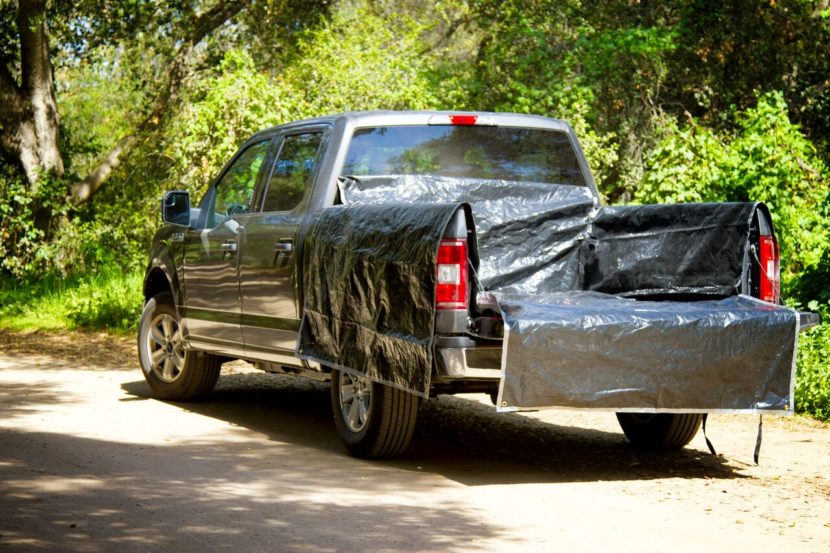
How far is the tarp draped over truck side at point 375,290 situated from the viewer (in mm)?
6789

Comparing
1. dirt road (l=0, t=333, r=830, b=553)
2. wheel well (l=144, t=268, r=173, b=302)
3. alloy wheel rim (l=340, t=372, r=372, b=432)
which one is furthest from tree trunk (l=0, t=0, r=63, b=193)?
alloy wheel rim (l=340, t=372, r=372, b=432)

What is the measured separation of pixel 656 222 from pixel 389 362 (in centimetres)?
214

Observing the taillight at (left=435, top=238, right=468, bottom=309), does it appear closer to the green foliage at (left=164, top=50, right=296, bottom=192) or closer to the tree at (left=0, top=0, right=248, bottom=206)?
the green foliage at (left=164, top=50, right=296, bottom=192)

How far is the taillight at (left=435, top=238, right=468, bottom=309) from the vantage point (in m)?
6.69

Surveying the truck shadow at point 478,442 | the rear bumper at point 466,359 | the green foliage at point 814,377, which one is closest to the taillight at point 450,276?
the rear bumper at point 466,359

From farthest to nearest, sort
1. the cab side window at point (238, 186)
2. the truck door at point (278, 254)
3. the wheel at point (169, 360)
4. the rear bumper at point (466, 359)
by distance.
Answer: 1. the wheel at point (169, 360)
2. the cab side window at point (238, 186)
3. the truck door at point (278, 254)
4. the rear bumper at point (466, 359)

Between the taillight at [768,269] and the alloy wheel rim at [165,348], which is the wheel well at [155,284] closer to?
the alloy wheel rim at [165,348]

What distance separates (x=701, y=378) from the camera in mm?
6988

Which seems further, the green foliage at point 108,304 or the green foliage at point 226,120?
the green foliage at point 226,120

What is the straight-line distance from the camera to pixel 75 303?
1684cm

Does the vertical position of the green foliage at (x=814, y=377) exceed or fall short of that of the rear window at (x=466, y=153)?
it falls short

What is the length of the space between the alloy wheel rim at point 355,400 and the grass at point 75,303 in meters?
7.98

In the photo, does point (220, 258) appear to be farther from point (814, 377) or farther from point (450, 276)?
point (814, 377)

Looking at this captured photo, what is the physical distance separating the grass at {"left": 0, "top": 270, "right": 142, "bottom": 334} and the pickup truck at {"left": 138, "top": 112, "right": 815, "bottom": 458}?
6087mm
